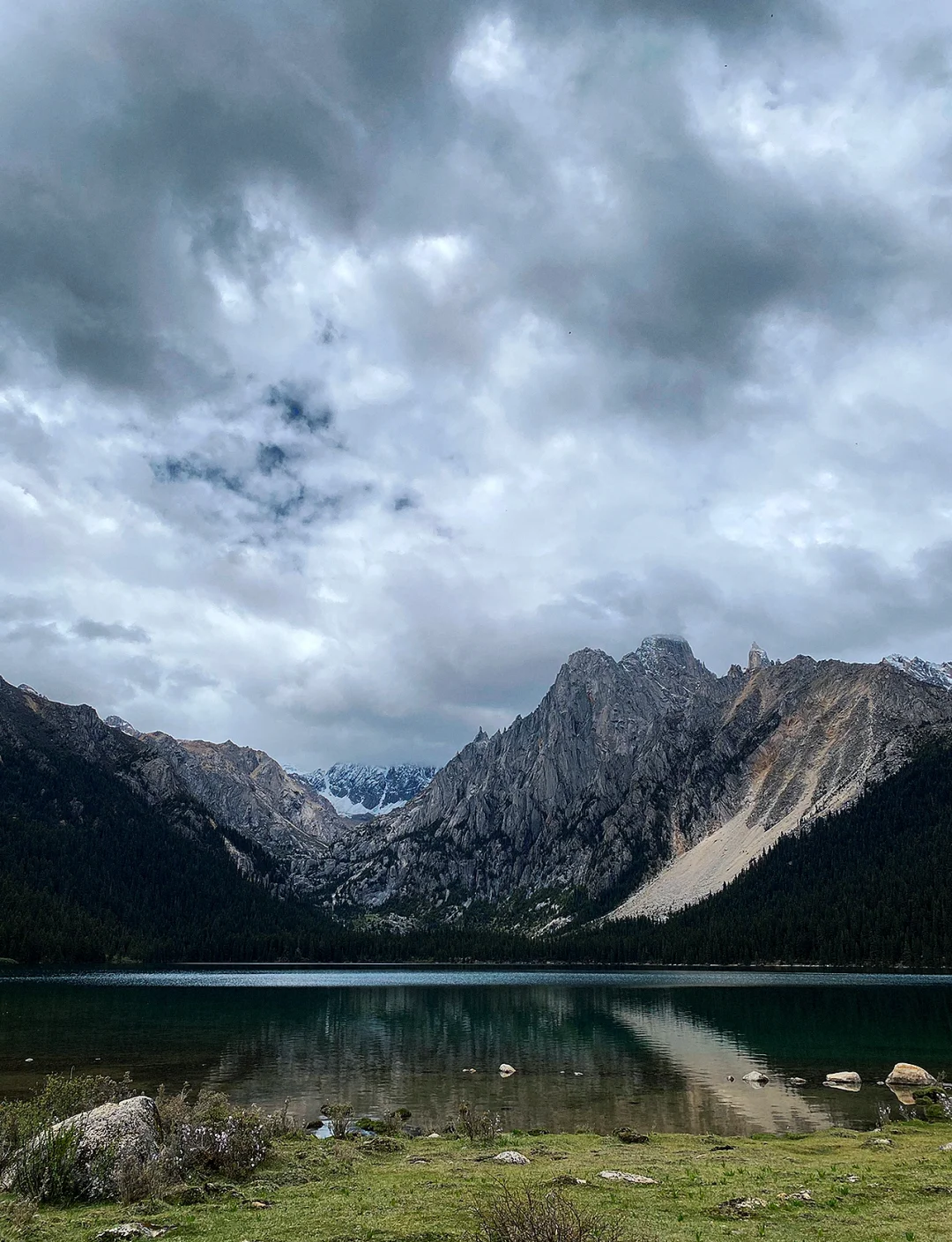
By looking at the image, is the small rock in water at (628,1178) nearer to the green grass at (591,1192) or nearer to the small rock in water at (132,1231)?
the green grass at (591,1192)

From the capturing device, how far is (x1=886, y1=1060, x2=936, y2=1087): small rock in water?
50.3 meters

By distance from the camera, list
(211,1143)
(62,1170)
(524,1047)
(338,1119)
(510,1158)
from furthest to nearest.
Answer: (524,1047) < (338,1119) < (510,1158) < (211,1143) < (62,1170)

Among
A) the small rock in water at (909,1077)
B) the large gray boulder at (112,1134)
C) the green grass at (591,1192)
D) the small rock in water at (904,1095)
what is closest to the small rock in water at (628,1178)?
the green grass at (591,1192)

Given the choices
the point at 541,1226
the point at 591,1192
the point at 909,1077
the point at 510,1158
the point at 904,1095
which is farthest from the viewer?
the point at 909,1077

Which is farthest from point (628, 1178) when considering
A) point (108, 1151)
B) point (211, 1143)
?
point (108, 1151)

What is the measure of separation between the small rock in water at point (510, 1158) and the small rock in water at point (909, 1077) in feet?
109

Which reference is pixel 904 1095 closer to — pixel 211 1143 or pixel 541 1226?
pixel 211 1143

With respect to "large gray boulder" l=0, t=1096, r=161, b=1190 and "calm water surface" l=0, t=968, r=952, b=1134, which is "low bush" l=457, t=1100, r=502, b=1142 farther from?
"large gray boulder" l=0, t=1096, r=161, b=1190

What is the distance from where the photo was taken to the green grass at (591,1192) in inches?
778

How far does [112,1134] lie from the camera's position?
24.8m

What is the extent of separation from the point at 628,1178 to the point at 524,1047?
48.2m

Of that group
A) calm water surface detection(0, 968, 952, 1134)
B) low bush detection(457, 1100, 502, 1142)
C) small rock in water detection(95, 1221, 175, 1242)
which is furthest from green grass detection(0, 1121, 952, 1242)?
calm water surface detection(0, 968, 952, 1134)

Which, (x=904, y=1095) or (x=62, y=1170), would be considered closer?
(x=62, y=1170)

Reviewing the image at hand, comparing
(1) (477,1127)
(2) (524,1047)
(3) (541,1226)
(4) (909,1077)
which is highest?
(3) (541,1226)
